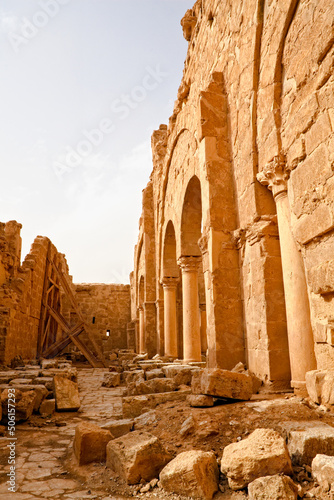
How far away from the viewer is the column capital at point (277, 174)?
13.4 feet

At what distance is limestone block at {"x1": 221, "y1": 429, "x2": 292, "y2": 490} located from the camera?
2.23 meters

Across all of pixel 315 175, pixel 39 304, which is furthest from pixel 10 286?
pixel 315 175

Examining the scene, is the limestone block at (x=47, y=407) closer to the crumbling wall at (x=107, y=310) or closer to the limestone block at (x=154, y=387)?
the limestone block at (x=154, y=387)

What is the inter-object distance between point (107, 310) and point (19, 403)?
1742 cm

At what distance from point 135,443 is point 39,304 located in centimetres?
1048

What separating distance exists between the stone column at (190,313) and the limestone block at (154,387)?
2821 millimetres

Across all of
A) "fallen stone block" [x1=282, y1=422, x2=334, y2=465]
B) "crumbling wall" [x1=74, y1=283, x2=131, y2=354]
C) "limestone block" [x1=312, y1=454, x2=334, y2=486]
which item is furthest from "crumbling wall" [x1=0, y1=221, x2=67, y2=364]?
"crumbling wall" [x1=74, y1=283, x2=131, y2=354]

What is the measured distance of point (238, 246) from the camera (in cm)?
552

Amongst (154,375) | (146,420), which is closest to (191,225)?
(154,375)

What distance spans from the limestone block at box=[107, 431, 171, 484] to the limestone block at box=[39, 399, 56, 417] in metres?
2.55

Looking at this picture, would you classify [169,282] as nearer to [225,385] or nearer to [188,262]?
[188,262]

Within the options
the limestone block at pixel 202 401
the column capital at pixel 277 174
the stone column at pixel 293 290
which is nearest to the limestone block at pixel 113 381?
the limestone block at pixel 202 401

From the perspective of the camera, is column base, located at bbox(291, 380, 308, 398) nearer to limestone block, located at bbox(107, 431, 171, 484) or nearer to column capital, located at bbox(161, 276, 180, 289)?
limestone block, located at bbox(107, 431, 171, 484)

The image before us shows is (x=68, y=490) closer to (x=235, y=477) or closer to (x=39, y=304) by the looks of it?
(x=235, y=477)
